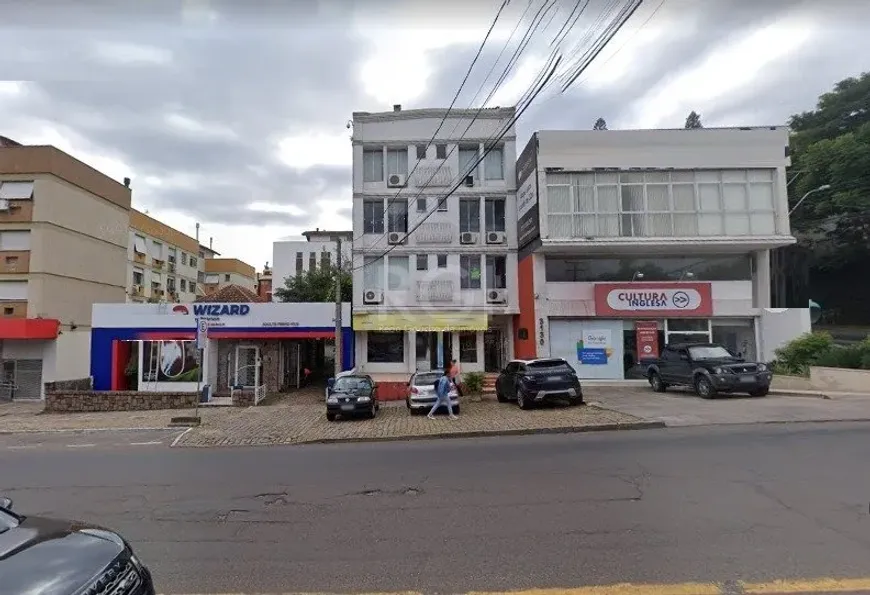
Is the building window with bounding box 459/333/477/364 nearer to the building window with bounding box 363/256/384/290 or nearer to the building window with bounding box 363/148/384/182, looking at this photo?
the building window with bounding box 363/256/384/290

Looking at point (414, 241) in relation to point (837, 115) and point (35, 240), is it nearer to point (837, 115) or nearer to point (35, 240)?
point (35, 240)

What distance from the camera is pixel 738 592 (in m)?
3.81

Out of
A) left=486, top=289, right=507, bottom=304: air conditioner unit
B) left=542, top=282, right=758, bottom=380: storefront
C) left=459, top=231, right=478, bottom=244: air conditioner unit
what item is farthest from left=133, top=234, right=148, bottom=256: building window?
left=542, top=282, right=758, bottom=380: storefront

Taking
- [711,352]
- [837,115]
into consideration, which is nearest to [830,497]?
[711,352]

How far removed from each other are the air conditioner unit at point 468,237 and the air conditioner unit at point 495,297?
2.45m

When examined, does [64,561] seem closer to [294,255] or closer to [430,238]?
[430,238]

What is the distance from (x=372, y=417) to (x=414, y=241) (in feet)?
33.9

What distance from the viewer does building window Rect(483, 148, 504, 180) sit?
80.7 ft

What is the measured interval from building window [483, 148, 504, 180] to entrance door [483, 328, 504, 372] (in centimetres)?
728

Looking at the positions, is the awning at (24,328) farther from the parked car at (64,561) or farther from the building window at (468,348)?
the parked car at (64,561)

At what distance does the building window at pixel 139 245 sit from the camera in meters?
39.5

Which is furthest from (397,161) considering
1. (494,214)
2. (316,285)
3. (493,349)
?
(316,285)

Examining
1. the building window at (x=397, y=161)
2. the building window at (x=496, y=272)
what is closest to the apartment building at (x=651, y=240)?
the building window at (x=496, y=272)

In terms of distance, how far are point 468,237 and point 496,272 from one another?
2117 mm
